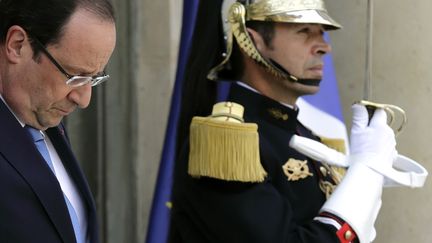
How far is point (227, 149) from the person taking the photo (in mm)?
1936

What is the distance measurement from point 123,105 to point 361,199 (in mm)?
2157

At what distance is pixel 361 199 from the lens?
2033 millimetres

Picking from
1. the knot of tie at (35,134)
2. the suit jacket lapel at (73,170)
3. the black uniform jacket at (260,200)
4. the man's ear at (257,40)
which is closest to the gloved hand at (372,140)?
the black uniform jacket at (260,200)

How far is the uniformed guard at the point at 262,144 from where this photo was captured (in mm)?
1928

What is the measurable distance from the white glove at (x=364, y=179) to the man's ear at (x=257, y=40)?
38 centimetres

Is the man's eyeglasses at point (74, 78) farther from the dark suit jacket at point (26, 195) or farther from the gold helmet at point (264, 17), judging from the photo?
the gold helmet at point (264, 17)

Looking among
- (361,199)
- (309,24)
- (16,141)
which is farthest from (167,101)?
(16,141)

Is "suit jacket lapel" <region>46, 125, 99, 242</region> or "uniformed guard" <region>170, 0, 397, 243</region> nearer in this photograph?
"suit jacket lapel" <region>46, 125, 99, 242</region>

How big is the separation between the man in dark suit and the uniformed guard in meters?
0.55

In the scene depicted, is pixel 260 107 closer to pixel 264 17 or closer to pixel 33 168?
pixel 264 17

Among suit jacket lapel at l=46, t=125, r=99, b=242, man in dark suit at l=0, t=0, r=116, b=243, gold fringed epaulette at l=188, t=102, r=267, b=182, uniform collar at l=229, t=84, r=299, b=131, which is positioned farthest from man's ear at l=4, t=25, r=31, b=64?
uniform collar at l=229, t=84, r=299, b=131

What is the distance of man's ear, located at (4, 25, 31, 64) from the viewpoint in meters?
1.37

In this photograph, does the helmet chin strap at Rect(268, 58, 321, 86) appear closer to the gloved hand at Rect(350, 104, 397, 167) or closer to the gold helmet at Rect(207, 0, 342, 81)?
the gold helmet at Rect(207, 0, 342, 81)

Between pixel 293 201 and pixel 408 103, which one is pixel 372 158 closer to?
pixel 293 201
